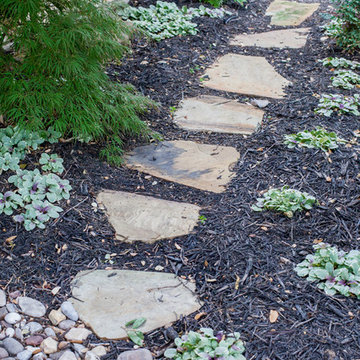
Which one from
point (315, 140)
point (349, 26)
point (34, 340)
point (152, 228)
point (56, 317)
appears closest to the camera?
point (34, 340)

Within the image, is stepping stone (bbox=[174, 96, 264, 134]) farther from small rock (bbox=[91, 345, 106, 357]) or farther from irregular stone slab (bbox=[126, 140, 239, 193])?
small rock (bbox=[91, 345, 106, 357])

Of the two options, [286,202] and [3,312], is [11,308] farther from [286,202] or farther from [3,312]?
[286,202]

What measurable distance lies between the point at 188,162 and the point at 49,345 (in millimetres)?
1548

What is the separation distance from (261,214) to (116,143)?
1172 mm

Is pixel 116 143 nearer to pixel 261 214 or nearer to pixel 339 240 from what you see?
pixel 261 214

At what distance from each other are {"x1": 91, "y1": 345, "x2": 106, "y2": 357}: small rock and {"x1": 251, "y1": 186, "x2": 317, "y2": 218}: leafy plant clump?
115 centimetres

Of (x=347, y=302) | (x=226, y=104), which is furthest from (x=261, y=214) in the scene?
(x=226, y=104)

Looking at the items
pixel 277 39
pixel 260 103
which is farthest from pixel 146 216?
pixel 277 39

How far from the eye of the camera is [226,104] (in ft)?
12.3

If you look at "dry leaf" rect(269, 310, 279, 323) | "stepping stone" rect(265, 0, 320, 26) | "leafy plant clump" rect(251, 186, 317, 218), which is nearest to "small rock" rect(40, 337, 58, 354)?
"dry leaf" rect(269, 310, 279, 323)

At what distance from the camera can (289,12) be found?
6.01 m

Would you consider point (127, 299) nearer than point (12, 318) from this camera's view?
No

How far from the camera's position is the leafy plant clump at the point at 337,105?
3.49 metres

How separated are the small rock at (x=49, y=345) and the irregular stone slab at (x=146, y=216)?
69 cm
